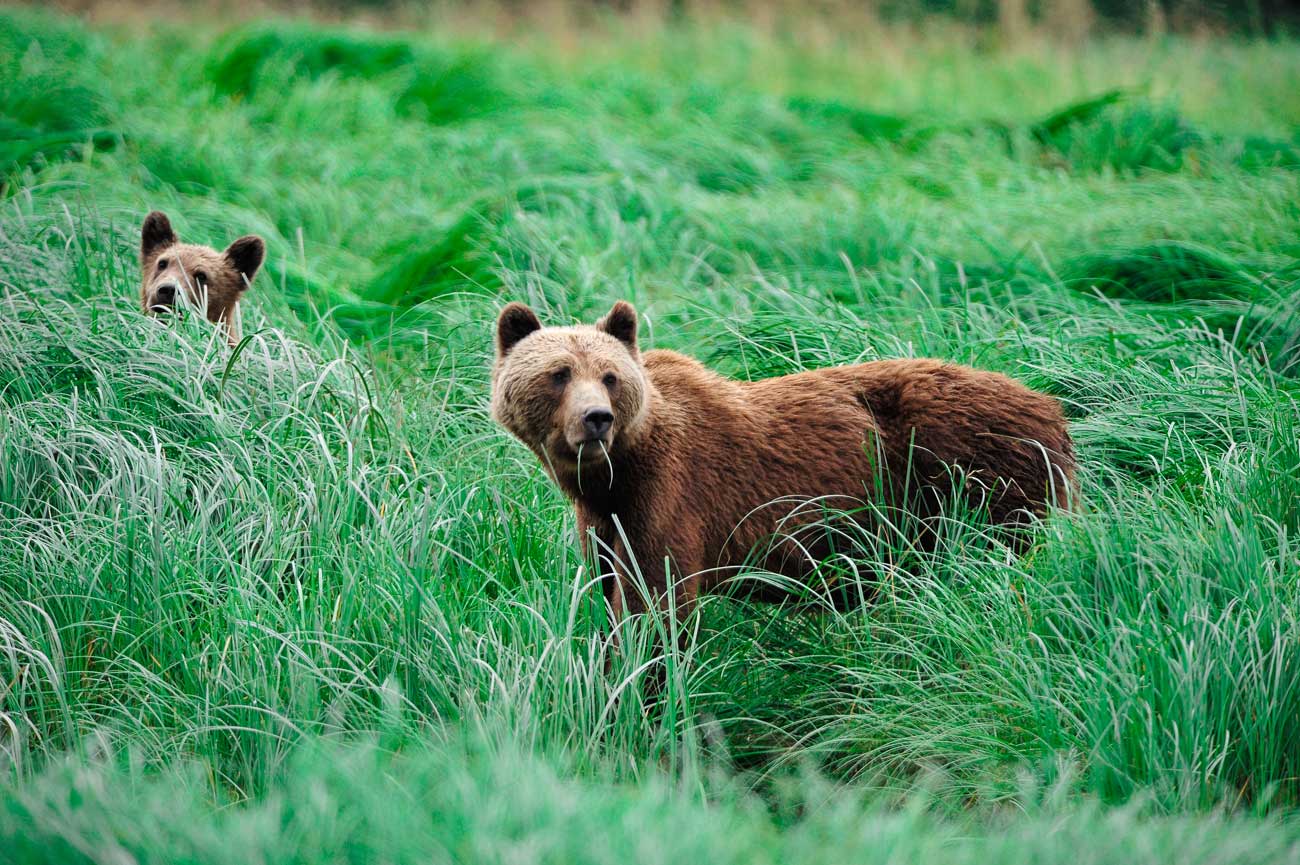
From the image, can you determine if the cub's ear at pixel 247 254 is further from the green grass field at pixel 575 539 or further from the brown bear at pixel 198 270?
the green grass field at pixel 575 539

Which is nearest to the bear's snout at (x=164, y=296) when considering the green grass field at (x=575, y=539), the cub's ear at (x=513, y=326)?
the green grass field at (x=575, y=539)

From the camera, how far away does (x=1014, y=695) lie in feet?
11.0

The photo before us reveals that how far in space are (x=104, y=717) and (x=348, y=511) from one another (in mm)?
960

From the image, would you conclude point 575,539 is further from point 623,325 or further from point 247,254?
point 247,254

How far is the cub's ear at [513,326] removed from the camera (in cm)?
399

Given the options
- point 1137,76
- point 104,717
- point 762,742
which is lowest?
point 762,742

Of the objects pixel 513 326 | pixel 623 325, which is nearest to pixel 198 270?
pixel 513 326

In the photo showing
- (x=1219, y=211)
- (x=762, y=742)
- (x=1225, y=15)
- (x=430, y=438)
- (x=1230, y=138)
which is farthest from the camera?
(x=1225, y=15)

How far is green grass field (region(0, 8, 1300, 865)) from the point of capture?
2674 millimetres

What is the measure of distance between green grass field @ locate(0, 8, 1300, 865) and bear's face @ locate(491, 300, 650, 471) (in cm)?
34

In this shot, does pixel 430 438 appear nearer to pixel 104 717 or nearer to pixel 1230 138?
pixel 104 717

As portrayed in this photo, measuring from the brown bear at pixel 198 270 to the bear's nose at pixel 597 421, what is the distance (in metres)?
2.55

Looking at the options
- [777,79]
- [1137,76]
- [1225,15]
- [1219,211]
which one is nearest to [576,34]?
[777,79]

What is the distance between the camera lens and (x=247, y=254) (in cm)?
585
